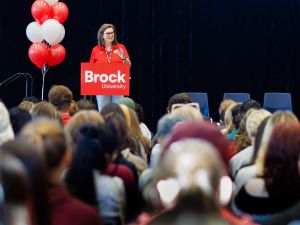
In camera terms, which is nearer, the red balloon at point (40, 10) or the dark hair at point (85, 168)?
the dark hair at point (85, 168)

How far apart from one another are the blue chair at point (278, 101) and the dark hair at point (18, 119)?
15.6ft

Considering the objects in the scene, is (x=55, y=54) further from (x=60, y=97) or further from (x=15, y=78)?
(x=60, y=97)

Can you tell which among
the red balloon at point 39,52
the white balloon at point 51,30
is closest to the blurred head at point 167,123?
the white balloon at point 51,30

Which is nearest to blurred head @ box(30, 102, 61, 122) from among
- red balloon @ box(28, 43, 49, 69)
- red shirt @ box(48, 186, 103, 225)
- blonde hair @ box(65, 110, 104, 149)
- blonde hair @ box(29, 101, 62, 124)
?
blonde hair @ box(29, 101, 62, 124)

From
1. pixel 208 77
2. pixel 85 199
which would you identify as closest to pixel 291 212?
pixel 85 199

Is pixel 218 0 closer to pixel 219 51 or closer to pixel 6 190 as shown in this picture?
pixel 219 51

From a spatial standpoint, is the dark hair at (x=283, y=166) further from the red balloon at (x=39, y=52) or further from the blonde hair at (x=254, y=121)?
the red balloon at (x=39, y=52)

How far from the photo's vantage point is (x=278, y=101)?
794cm

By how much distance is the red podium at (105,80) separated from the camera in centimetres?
578

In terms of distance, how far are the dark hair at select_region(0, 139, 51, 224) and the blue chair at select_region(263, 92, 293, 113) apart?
21.4 feet

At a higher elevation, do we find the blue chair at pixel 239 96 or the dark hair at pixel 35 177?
the dark hair at pixel 35 177

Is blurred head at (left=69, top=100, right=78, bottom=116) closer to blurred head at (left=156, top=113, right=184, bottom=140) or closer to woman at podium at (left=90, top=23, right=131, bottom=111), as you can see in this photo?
woman at podium at (left=90, top=23, right=131, bottom=111)

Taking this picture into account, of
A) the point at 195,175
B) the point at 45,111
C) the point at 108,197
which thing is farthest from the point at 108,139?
the point at 45,111

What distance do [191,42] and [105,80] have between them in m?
4.29
